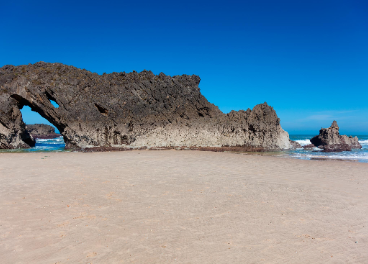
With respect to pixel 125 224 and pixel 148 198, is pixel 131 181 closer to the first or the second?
pixel 148 198

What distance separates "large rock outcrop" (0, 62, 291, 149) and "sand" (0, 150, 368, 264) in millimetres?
12503

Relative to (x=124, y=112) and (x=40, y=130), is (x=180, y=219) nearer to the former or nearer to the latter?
(x=124, y=112)

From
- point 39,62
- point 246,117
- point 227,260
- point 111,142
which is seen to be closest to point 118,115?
point 111,142

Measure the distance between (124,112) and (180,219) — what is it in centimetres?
1740

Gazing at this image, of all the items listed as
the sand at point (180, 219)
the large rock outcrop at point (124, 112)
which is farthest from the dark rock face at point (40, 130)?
the sand at point (180, 219)

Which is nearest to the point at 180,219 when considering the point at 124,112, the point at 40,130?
the point at 124,112

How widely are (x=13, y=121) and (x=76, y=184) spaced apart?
61.9 ft

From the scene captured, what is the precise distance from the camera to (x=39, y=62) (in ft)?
72.4

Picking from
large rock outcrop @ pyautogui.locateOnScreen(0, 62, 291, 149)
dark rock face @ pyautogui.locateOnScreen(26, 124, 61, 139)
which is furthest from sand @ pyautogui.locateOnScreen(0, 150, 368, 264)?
dark rock face @ pyautogui.locateOnScreen(26, 124, 61, 139)

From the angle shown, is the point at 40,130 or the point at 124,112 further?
the point at 40,130

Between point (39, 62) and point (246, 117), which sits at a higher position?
point (39, 62)

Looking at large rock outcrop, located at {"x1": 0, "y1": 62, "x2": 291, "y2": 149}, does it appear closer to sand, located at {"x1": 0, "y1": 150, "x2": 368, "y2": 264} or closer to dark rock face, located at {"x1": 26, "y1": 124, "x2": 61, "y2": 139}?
sand, located at {"x1": 0, "y1": 150, "x2": 368, "y2": 264}

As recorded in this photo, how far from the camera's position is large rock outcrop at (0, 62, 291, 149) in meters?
20.3

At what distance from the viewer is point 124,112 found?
69.0 ft
